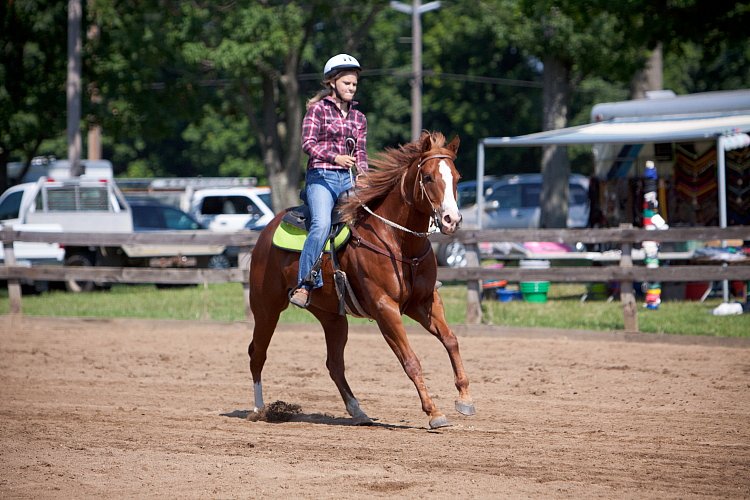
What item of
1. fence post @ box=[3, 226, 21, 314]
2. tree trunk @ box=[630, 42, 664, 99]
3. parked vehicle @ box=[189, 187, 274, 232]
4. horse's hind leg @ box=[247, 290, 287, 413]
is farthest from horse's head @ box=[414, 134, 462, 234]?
tree trunk @ box=[630, 42, 664, 99]

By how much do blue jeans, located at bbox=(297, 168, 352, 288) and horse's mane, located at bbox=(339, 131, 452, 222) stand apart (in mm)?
149

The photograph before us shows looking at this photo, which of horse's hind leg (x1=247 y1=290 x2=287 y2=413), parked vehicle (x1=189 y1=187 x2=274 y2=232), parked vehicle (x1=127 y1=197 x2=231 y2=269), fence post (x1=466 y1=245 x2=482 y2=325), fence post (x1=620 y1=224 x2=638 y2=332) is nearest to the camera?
horse's hind leg (x1=247 y1=290 x2=287 y2=413)

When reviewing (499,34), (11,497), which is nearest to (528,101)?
(499,34)

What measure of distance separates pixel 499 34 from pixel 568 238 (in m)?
20.0

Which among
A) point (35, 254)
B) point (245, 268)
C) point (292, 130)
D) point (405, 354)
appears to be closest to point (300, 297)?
point (405, 354)

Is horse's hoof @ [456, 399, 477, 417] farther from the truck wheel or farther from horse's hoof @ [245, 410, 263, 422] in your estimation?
the truck wheel

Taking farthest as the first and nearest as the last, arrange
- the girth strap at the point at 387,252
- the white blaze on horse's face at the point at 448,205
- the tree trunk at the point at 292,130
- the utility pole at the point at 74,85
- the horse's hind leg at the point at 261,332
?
1. the tree trunk at the point at 292,130
2. the utility pole at the point at 74,85
3. the horse's hind leg at the point at 261,332
4. the girth strap at the point at 387,252
5. the white blaze on horse's face at the point at 448,205

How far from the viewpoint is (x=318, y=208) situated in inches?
343

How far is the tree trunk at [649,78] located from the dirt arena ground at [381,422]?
16.6 m

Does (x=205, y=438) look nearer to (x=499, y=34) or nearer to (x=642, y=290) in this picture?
(x=642, y=290)

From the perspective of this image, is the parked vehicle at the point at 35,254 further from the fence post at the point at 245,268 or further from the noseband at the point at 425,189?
the noseband at the point at 425,189

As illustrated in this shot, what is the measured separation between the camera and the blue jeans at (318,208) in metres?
8.69

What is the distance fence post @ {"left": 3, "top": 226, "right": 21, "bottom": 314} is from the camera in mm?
16650

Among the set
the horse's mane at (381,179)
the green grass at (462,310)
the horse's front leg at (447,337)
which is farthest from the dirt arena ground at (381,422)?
the horse's mane at (381,179)
